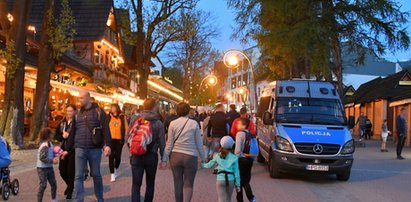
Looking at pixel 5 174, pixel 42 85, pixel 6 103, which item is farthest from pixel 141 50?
pixel 5 174

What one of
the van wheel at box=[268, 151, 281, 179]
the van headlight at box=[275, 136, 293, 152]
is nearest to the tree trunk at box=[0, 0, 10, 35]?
the van wheel at box=[268, 151, 281, 179]

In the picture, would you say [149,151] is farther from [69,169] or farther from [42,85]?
[42,85]

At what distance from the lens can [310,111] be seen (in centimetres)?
1379

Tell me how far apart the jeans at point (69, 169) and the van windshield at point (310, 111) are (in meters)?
6.22

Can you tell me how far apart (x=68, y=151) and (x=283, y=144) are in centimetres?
577

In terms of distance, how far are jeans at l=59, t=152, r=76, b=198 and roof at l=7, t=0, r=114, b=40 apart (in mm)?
29276

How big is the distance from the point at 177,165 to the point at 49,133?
96.8 inches

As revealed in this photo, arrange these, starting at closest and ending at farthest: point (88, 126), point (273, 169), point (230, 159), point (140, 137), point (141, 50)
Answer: point (140, 137)
point (230, 159)
point (88, 126)
point (273, 169)
point (141, 50)

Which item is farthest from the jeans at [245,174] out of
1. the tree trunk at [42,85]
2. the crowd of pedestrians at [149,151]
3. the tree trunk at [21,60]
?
the tree trunk at [42,85]

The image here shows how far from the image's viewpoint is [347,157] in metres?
12.4

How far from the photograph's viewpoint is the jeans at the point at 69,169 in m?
8.55

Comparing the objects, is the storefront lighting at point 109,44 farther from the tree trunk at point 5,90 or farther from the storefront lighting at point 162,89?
the tree trunk at point 5,90

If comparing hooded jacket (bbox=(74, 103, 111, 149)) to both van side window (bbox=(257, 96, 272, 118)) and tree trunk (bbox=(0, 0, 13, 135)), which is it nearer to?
van side window (bbox=(257, 96, 272, 118))

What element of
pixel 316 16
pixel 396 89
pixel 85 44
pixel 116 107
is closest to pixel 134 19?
pixel 85 44
